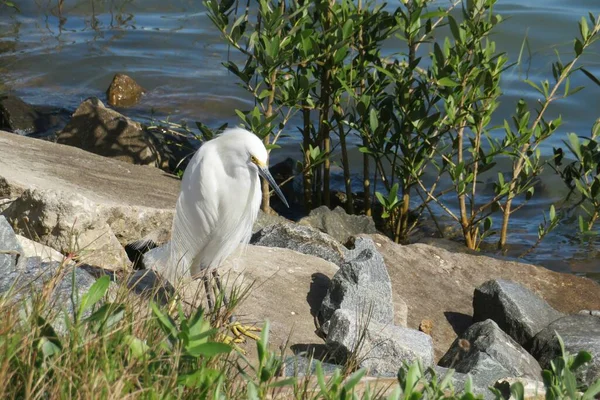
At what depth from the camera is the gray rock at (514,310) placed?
4004 mm

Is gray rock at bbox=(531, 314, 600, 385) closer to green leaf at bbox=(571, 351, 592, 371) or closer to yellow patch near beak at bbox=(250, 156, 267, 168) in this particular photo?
yellow patch near beak at bbox=(250, 156, 267, 168)

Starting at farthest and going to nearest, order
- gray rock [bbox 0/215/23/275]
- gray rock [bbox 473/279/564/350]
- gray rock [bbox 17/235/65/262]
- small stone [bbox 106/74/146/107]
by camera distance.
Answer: small stone [bbox 106/74/146/107] < gray rock [bbox 473/279/564/350] < gray rock [bbox 17/235/65/262] < gray rock [bbox 0/215/23/275]

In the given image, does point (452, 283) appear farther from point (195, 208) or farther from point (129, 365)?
point (129, 365)

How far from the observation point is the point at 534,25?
10680 mm

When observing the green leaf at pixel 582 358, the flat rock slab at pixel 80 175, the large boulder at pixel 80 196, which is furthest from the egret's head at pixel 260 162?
the green leaf at pixel 582 358

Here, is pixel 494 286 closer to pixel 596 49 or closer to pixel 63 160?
pixel 63 160

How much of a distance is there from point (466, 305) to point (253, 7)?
7.50 metres

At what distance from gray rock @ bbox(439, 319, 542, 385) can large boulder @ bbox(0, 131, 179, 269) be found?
53.6 inches

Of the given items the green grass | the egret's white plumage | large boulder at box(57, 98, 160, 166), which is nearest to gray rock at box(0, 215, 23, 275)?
the egret's white plumage

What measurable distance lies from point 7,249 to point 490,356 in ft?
6.10

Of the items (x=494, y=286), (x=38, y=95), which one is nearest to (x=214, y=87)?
(x=38, y=95)

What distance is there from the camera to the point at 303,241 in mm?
4562

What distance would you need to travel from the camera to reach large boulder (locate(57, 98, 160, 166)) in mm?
6559

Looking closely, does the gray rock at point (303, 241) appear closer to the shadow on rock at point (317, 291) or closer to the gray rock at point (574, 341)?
the shadow on rock at point (317, 291)
